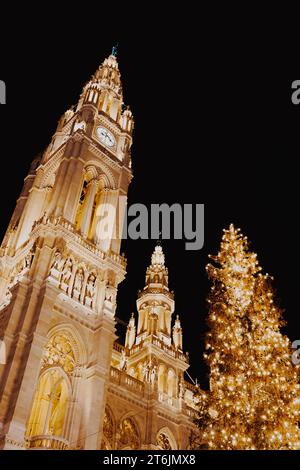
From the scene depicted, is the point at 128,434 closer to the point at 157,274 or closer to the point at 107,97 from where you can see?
the point at 157,274

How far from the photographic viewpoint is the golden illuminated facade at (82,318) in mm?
23031

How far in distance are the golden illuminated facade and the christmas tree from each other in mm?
9479

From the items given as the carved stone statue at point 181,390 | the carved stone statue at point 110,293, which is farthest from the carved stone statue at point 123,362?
the carved stone statue at point 110,293

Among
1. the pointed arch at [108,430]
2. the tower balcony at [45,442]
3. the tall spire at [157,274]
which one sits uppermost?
the tall spire at [157,274]

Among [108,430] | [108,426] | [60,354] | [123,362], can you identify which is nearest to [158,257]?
[123,362]

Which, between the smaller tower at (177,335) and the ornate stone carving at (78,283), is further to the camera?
the smaller tower at (177,335)

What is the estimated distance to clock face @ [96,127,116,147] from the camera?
3697cm

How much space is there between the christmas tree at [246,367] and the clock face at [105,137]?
2082cm

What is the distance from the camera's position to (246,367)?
15.7m

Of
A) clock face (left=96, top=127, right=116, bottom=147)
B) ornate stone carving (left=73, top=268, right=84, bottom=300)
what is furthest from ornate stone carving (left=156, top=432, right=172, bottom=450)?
clock face (left=96, top=127, right=116, bottom=147)

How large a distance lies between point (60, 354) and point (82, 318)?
7.49ft

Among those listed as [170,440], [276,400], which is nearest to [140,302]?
[170,440]

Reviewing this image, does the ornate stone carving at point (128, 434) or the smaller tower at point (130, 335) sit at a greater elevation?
the smaller tower at point (130, 335)

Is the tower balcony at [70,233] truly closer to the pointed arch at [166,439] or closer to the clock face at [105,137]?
the clock face at [105,137]
